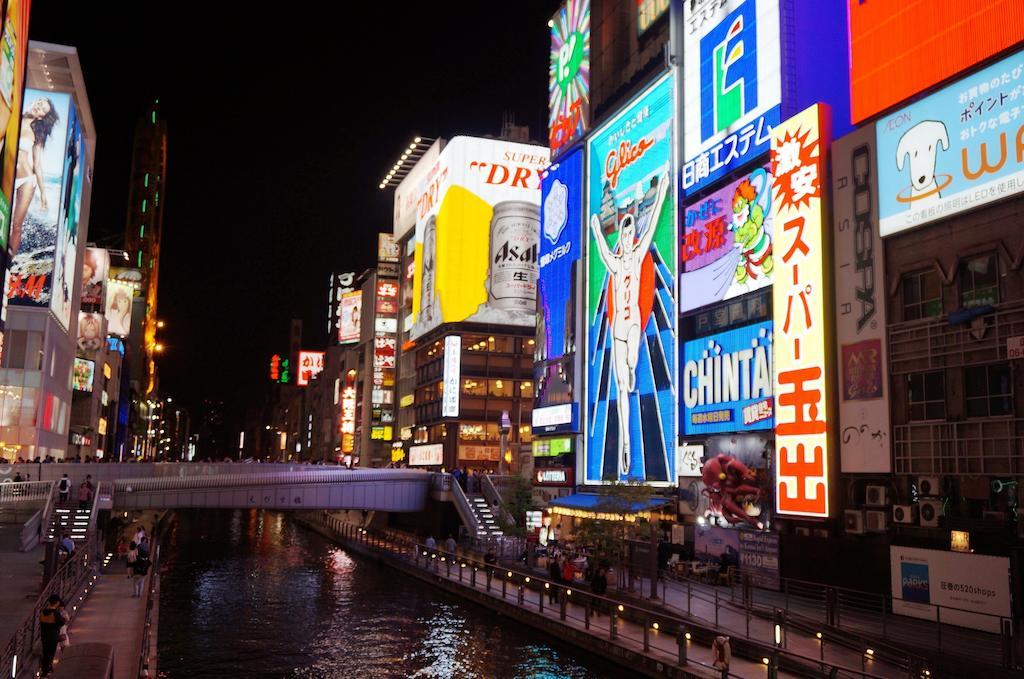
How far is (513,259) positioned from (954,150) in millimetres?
70697

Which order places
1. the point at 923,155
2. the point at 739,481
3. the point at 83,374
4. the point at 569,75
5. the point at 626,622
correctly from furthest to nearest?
the point at 83,374
the point at 569,75
the point at 739,481
the point at 923,155
the point at 626,622

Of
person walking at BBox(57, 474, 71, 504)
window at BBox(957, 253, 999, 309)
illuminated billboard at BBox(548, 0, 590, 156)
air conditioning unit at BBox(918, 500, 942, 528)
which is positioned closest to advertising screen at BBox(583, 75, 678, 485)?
illuminated billboard at BBox(548, 0, 590, 156)

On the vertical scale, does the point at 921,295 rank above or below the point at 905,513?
above

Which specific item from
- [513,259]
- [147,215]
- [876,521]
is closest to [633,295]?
[876,521]

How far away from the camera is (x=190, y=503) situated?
55.0 meters

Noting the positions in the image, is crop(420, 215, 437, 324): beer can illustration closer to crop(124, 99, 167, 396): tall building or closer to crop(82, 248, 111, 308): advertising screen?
crop(82, 248, 111, 308): advertising screen

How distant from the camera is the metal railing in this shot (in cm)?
2110

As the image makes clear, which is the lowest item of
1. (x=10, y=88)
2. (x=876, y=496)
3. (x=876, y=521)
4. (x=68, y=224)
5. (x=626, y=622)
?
(x=626, y=622)

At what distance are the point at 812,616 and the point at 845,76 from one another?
22.4 m

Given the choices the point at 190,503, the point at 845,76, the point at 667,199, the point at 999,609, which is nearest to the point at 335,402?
the point at 190,503

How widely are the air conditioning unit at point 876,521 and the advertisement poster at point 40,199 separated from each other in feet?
216

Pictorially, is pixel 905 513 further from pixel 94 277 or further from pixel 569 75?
pixel 94 277

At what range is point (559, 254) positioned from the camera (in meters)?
67.8

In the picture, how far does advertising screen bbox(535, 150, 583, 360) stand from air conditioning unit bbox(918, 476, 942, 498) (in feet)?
117
